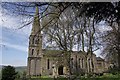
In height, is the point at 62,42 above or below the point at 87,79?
above

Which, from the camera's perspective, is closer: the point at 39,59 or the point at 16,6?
the point at 16,6

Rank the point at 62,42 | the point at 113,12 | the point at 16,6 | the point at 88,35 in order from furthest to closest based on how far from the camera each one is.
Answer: the point at 62,42 → the point at 88,35 → the point at 16,6 → the point at 113,12

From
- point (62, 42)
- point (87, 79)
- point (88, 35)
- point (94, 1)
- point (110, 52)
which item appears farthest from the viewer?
point (110, 52)

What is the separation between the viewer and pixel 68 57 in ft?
65.7

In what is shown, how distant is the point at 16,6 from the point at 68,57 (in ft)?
50.9

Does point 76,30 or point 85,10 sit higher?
point 76,30

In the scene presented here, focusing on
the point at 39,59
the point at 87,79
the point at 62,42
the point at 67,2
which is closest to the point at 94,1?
the point at 67,2

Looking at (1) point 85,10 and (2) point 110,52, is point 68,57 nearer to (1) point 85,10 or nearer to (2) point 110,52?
(2) point 110,52

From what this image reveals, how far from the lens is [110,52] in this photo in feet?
71.8

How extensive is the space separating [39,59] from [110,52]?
25772mm

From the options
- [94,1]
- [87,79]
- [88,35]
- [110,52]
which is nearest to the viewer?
[94,1]

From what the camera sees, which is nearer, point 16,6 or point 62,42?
point 16,6

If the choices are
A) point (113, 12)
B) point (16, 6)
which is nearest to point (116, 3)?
point (113, 12)

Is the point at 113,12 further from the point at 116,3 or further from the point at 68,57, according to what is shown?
the point at 68,57
